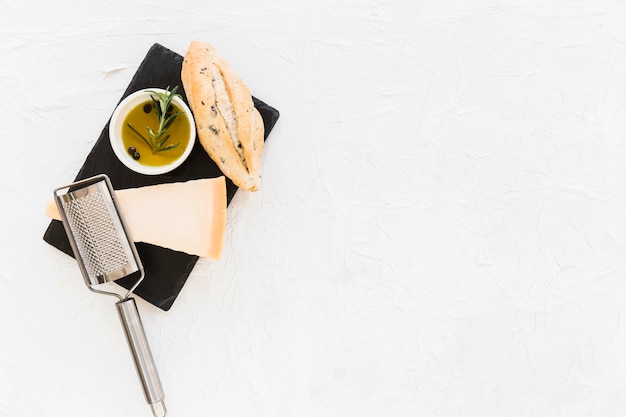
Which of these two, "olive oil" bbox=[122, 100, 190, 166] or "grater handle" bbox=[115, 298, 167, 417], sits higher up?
"olive oil" bbox=[122, 100, 190, 166]

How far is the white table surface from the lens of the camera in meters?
0.81

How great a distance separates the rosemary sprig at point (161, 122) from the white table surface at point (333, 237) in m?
0.10

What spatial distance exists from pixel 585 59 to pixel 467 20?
7.1 inches

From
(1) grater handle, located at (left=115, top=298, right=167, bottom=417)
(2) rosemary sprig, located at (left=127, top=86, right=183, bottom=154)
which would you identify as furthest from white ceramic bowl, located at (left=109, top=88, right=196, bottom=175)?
(1) grater handle, located at (left=115, top=298, right=167, bottom=417)

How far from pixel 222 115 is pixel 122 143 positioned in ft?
0.44

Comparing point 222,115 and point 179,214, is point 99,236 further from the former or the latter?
point 222,115

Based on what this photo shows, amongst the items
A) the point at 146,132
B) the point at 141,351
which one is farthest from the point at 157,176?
the point at 141,351

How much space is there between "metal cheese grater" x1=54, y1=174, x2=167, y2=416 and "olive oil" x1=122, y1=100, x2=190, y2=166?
6 centimetres

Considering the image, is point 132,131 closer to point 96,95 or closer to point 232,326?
point 96,95

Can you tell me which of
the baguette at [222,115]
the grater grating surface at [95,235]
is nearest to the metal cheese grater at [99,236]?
the grater grating surface at [95,235]

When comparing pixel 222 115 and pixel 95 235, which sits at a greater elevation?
pixel 222 115

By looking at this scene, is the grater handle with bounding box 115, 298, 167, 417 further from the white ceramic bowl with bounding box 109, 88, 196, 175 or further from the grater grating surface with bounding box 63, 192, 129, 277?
the white ceramic bowl with bounding box 109, 88, 196, 175

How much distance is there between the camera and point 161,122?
0.72 m

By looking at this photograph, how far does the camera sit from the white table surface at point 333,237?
0.81 meters
